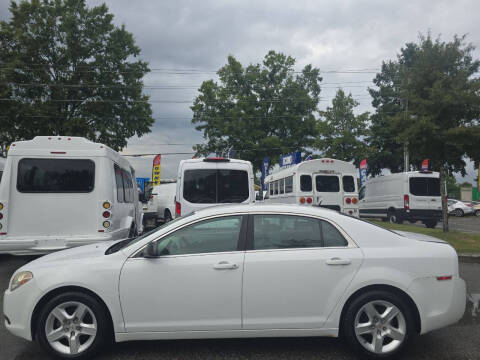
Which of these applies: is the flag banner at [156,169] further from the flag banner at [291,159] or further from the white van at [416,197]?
the white van at [416,197]

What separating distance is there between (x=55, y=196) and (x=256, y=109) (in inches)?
1202

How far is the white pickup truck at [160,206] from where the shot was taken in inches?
869

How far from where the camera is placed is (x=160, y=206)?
2333cm

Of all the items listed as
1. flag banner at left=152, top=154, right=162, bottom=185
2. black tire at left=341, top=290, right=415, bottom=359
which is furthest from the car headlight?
flag banner at left=152, top=154, right=162, bottom=185

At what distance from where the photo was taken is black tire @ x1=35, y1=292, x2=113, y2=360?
12.0 ft

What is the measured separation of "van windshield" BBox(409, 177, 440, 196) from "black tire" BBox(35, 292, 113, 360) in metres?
18.3

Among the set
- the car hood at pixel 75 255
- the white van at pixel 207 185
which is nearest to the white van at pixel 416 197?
the white van at pixel 207 185

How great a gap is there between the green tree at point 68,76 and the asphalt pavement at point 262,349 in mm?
20827

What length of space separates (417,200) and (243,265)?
58.0 ft

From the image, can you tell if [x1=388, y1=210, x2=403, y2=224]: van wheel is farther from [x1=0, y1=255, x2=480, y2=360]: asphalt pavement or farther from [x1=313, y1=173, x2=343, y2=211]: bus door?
[x1=0, y1=255, x2=480, y2=360]: asphalt pavement

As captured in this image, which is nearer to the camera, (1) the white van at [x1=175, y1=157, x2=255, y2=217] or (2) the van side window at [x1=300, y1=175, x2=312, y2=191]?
(1) the white van at [x1=175, y1=157, x2=255, y2=217]

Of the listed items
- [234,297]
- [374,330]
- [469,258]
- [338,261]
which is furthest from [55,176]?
[469,258]

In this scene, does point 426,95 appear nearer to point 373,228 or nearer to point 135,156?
point 373,228

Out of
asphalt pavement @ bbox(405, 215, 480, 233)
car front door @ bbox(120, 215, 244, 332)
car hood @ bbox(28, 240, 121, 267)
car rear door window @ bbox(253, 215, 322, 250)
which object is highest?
car rear door window @ bbox(253, 215, 322, 250)
